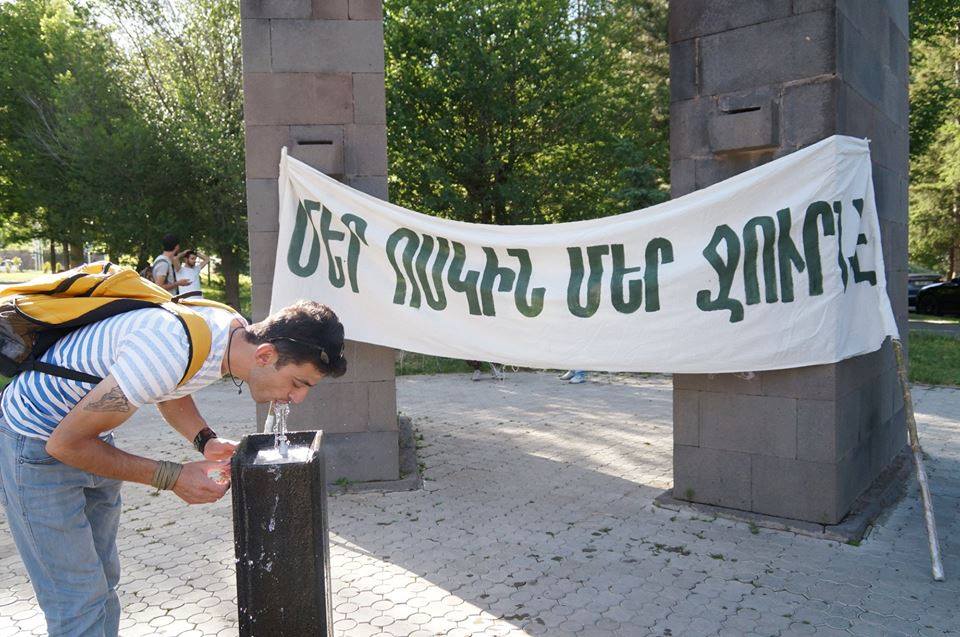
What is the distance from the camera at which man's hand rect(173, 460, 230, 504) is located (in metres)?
2.56

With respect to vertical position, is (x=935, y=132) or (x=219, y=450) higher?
(x=935, y=132)

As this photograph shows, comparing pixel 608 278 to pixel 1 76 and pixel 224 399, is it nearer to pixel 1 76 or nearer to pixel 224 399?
pixel 224 399

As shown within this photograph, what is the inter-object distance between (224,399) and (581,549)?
7208 millimetres

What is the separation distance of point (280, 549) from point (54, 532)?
741 mm

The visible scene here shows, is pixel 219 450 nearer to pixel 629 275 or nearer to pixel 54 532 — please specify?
pixel 54 532

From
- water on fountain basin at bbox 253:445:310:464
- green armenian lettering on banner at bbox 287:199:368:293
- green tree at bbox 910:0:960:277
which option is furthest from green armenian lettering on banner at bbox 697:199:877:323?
green tree at bbox 910:0:960:277

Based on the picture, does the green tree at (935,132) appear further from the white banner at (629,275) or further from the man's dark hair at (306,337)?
the man's dark hair at (306,337)

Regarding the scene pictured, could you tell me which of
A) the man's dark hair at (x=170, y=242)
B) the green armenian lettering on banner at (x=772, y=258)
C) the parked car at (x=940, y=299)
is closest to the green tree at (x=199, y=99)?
the man's dark hair at (x=170, y=242)

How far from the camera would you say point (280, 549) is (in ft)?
9.18

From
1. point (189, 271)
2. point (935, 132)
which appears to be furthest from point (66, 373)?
point (935, 132)

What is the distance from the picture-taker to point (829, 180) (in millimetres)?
4977

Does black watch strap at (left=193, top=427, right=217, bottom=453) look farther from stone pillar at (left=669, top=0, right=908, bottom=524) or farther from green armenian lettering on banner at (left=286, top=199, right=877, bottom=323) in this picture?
stone pillar at (left=669, top=0, right=908, bottom=524)

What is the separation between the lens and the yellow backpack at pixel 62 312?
2.49m

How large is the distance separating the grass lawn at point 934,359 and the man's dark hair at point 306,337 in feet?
37.7
